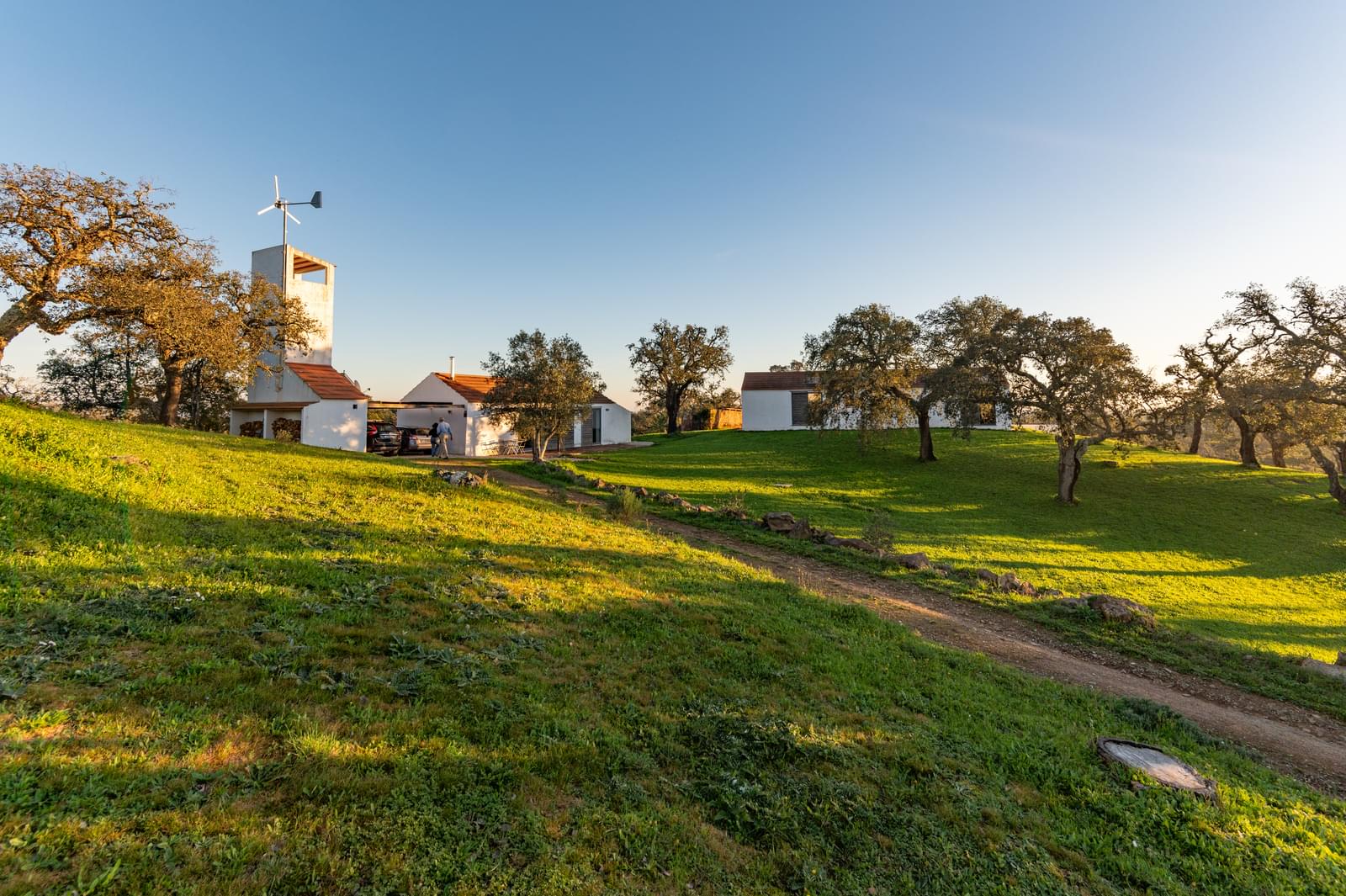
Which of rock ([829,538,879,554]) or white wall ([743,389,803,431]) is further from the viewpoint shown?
white wall ([743,389,803,431])

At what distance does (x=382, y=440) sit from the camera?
1188 inches

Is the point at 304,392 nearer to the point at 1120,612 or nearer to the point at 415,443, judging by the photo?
the point at 415,443

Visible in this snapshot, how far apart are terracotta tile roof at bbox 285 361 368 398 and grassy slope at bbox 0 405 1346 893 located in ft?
71.5

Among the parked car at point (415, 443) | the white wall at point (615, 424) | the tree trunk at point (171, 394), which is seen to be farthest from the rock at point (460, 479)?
the white wall at point (615, 424)

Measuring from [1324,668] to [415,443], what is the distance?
34.8m

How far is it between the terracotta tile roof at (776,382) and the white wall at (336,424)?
3360 cm

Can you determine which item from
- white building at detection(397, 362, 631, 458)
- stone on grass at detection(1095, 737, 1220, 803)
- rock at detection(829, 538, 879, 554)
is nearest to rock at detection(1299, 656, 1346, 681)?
stone on grass at detection(1095, 737, 1220, 803)

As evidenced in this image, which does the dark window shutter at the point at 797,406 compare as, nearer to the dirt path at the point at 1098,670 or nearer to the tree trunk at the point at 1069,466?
the tree trunk at the point at 1069,466

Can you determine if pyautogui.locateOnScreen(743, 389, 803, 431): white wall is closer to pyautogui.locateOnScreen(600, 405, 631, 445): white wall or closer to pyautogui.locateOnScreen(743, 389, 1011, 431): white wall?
pyautogui.locateOnScreen(743, 389, 1011, 431): white wall

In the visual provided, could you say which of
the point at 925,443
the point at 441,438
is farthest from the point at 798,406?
the point at 441,438

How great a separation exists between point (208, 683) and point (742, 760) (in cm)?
418

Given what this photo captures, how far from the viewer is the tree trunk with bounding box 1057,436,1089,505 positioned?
25109mm

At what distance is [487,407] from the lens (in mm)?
24703

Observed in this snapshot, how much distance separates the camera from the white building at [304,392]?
2744 cm
